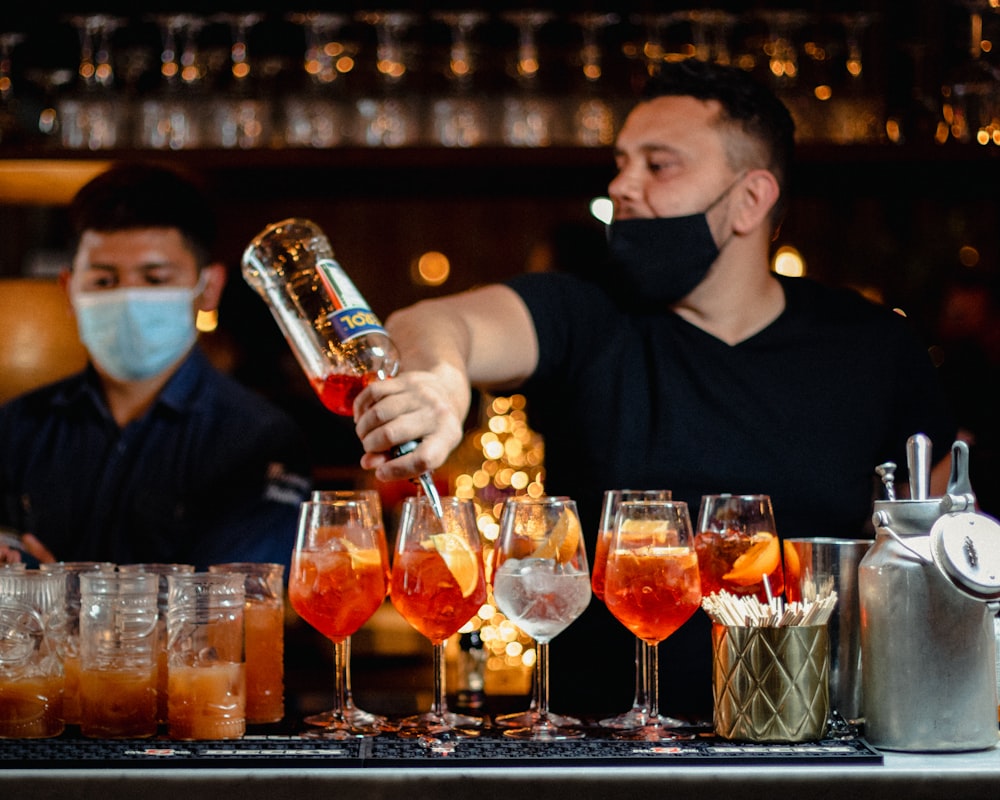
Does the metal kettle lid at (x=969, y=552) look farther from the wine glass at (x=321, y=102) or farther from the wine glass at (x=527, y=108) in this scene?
the wine glass at (x=321, y=102)

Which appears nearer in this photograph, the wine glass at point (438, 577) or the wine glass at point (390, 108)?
the wine glass at point (438, 577)

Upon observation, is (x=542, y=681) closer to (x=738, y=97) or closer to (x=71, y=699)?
(x=71, y=699)

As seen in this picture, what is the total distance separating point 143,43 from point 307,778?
3578mm

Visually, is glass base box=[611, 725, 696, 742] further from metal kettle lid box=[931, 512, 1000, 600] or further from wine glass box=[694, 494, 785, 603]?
metal kettle lid box=[931, 512, 1000, 600]

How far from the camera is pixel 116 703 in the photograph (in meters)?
1.39

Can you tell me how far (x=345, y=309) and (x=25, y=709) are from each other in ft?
1.86

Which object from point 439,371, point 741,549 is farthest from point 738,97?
point 741,549

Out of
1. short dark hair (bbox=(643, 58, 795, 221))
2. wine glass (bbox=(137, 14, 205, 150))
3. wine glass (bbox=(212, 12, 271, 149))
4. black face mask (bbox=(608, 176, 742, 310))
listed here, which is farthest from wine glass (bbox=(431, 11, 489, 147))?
black face mask (bbox=(608, 176, 742, 310))

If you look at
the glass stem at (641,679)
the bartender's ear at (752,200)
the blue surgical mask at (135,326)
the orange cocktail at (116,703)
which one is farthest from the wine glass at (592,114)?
the orange cocktail at (116,703)

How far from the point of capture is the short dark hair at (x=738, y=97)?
218 cm

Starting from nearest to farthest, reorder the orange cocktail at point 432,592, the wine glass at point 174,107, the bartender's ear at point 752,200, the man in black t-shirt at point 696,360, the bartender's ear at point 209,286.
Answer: the orange cocktail at point 432,592, the man in black t-shirt at point 696,360, the bartender's ear at point 752,200, the bartender's ear at point 209,286, the wine glass at point 174,107

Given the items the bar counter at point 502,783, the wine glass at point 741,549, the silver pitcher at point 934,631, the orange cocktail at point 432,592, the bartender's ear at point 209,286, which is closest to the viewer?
the bar counter at point 502,783

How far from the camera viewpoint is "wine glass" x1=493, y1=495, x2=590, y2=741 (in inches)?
56.4

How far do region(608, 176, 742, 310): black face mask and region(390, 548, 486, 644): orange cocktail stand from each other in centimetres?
83
